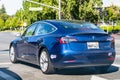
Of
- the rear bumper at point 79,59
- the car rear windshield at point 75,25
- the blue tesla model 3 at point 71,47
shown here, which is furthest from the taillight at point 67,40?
the car rear windshield at point 75,25

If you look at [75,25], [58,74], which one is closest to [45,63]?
[58,74]

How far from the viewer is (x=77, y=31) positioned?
994 cm

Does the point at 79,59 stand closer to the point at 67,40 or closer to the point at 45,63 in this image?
the point at 67,40

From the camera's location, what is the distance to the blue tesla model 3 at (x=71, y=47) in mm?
9656

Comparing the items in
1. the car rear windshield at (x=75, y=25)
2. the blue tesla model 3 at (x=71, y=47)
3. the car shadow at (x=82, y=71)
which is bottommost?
the car shadow at (x=82, y=71)

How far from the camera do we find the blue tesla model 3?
9656 mm

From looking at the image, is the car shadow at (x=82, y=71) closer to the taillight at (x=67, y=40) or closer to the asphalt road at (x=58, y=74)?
the asphalt road at (x=58, y=74)

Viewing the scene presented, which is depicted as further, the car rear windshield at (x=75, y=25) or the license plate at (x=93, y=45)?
the car rear windshield at (x=75, y=25)

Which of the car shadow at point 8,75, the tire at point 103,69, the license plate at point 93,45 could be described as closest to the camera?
the car shadow at point 8,75

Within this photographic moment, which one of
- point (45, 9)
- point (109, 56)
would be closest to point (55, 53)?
point (109, 56)

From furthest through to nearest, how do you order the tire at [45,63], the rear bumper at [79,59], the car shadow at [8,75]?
1. the tire at [45,63]
2. the rear bumper at [79,59]
3. the car shadow at [8,75]

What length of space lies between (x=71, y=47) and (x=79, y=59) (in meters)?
0.34

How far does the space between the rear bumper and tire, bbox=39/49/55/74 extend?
0.73 feet

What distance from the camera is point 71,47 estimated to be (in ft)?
31.7
